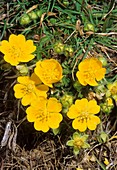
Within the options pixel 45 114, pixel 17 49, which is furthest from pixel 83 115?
pixel 17 49

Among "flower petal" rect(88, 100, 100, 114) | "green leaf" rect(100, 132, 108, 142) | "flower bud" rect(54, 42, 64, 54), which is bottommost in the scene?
"green leaf" rect(100, 132, 108, 142)

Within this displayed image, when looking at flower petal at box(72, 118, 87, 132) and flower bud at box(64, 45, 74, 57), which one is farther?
flower bud at box(64, 45, 74, 57)

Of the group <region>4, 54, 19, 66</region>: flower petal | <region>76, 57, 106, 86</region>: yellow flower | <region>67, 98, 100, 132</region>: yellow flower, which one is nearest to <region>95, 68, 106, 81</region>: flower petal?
<region>76, 57, 106, 86</region>: yellow flower

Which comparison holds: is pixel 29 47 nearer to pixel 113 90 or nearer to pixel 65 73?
pixel 65 73

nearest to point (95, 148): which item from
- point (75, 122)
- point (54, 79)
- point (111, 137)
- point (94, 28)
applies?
point (111, 137)

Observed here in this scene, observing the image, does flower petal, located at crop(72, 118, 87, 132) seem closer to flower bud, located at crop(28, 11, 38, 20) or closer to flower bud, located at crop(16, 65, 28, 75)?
flower bud, located at crop(16, 65, 28, 75)

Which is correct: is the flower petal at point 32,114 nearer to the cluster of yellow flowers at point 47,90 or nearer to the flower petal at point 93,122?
the cluster of yellow flowers at point 47,90

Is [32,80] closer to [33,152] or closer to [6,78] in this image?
[6,78]

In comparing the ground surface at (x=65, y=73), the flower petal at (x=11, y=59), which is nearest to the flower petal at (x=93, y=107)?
the ground surface at (x=65, y=73)
